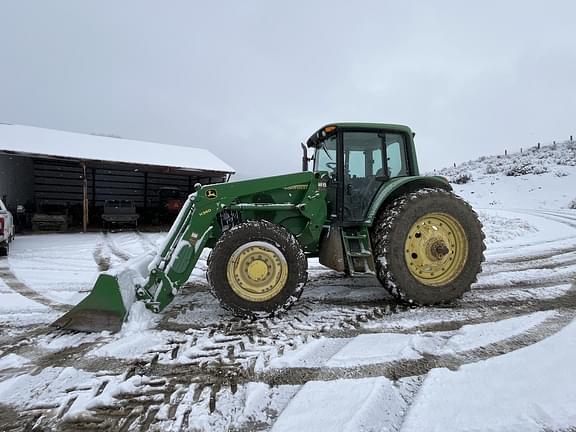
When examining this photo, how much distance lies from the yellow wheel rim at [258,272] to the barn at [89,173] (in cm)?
1241

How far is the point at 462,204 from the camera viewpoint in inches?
137

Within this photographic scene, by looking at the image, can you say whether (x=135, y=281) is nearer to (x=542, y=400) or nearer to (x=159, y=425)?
(x=159, y=425)

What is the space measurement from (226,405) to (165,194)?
734 inches

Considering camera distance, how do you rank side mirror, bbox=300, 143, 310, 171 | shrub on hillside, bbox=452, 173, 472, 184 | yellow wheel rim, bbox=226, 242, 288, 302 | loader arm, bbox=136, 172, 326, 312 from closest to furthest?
loader arm, bbox=136, 172, 326, 312, yellow wheel rim, bbox=226, 242, 288, 302, side mirror, bbox=300, 143, 310, 171, shrub on hillside, bbox=452, 173, 472, 184

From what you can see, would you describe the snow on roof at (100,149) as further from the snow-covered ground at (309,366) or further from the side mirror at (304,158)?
the side mirror at (304,158)

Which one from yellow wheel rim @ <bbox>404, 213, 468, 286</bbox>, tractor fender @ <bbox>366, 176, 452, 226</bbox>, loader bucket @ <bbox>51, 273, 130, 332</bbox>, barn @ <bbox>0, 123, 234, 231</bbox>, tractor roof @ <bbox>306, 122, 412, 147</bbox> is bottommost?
loader bucket @ <bbox>51, 273, 130, 332</bbox>

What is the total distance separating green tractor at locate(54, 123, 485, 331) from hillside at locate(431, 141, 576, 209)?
64.4 feet

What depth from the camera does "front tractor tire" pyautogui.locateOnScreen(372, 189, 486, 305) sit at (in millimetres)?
3299

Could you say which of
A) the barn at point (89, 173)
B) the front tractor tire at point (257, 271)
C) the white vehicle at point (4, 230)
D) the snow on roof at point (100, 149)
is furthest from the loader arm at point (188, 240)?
the snow on roof at point (100, 149)

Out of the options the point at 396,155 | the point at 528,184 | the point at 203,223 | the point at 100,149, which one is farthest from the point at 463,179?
the point at 203,223

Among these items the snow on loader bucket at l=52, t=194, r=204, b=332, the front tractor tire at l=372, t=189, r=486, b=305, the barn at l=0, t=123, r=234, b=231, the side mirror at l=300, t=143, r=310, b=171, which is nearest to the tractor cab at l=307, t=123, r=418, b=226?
the side mirror at l=300, t=143, r=310, b=171

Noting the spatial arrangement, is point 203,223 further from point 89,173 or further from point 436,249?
point 89,173

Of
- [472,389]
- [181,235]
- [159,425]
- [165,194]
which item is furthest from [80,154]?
[472,389]

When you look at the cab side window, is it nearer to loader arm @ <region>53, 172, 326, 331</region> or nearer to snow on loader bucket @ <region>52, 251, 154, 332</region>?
loader arm @ <region>53, 172, 326, 331</region>
